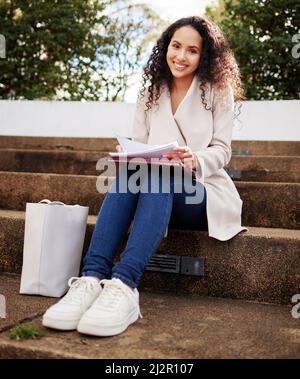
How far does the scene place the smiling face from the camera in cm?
197

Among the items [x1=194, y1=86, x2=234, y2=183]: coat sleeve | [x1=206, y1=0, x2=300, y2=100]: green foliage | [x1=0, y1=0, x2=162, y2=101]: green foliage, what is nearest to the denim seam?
[x1=194, y1=86, x2=234, y2=183]: coat sleeve

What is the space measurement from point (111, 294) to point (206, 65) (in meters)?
1.05

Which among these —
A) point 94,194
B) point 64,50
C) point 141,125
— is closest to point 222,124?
point 141,125

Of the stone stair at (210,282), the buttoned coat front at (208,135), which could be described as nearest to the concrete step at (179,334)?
the stone stair at (210,282)

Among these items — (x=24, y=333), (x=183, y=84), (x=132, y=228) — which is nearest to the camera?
(x=24, y=333)

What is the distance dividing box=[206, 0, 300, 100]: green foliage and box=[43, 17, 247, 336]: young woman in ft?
14.6

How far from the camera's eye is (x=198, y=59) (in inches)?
78.4

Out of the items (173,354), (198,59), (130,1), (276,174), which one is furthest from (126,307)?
(130,1)

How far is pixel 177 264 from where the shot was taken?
6.20ft

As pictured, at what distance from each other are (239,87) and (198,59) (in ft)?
0.75

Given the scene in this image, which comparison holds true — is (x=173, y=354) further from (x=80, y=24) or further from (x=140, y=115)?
(x=80, y=24)

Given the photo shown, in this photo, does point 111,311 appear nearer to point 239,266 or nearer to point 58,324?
point 58,324

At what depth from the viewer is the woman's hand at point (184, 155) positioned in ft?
5.51
